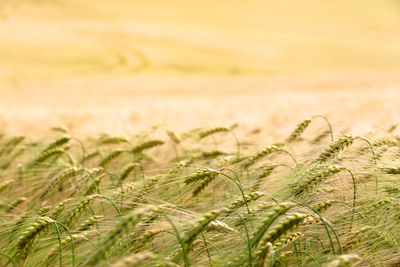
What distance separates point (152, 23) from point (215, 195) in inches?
1034

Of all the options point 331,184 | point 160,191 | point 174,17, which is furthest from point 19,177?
point 174,17

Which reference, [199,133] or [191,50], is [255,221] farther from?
[191,50]

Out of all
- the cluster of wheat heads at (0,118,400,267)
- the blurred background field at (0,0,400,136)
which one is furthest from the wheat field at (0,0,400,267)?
the blurred background field at (0,0,400,136)

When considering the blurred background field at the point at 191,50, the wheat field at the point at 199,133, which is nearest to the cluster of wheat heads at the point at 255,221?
the wheat field at the point at 199,133

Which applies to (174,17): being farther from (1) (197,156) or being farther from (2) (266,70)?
(1) (197,156)

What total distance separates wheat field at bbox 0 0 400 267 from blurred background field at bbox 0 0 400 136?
136 mm

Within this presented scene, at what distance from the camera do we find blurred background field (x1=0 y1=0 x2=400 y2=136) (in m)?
15.6

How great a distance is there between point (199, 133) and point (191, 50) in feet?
67.0

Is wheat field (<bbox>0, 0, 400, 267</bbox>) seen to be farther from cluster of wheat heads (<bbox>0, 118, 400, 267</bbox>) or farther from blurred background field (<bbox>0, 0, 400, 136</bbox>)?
blurred background field (<bbox>0, 0, 400, 136</bbox>)

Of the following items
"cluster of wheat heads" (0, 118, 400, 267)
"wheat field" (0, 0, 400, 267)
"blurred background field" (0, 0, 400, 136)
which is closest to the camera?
"cluster of wheat heads" (0, 118, 400, 267)

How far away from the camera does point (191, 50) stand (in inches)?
902

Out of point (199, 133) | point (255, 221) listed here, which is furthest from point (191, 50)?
point (255, 221)

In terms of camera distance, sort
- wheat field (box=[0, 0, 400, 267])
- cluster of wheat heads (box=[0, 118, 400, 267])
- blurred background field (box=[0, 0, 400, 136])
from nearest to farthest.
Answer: cluster of wheat heads (box=[0, 118, 400, 267])
wheat field (box=[0, 0, 400, 267])
blurred background field (box=[0, 0, 400, 136])

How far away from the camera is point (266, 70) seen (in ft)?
70.3
